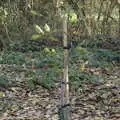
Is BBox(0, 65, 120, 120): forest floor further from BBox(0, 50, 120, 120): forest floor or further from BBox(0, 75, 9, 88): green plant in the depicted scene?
BBox(0, 75, 9, 88): green plant

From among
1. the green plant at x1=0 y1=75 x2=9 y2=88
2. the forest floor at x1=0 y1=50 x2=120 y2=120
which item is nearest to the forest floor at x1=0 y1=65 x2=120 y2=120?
the forest floor at x1=0 y1=50 x2=120 y2=120

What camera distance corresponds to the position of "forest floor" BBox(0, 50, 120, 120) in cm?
425

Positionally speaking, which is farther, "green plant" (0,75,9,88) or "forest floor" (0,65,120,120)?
"green plant" (0,75,9,88)

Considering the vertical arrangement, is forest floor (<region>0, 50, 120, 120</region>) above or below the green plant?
below

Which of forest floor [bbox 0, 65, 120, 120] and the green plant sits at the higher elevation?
the green plant

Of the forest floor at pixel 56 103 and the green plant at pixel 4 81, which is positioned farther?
the green plant at pixel 4 81

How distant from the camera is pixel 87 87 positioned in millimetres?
5387

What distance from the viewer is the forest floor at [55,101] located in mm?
4246

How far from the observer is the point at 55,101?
4.80 meters

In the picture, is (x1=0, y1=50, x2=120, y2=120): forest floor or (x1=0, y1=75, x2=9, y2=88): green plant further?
(x1=0, y1=75, x2=9, y2=88): green plant

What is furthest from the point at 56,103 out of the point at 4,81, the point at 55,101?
the point at 4,81

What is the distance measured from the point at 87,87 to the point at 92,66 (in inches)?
57.7

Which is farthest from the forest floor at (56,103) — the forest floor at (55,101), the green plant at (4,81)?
the green plant at (4,81)

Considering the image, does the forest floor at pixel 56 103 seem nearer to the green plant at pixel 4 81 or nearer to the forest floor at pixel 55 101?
the forest floor at pixel 55 101
